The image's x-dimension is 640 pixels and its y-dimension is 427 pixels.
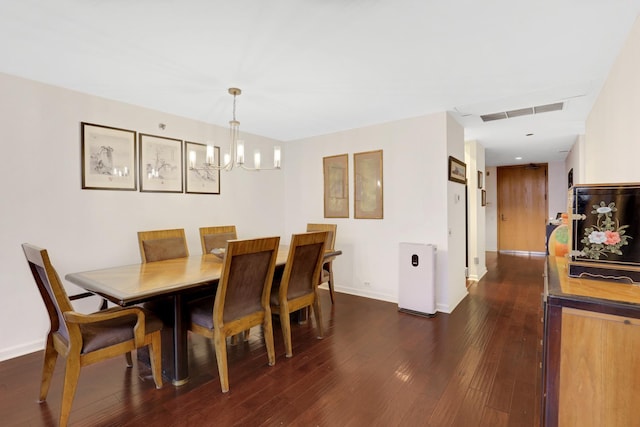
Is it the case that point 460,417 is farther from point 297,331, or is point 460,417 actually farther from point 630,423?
point 297,331

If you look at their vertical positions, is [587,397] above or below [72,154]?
below

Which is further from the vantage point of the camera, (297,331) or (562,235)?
(297,331)

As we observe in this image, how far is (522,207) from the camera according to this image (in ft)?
25.9

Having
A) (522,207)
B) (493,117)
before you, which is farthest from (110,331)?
(522,207)

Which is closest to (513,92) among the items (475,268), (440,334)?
(440,334)

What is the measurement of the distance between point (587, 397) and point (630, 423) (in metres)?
0.13

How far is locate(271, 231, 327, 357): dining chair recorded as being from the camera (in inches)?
101

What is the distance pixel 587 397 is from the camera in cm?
111

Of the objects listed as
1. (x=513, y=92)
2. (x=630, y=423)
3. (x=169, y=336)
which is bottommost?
(x=169, y=336)

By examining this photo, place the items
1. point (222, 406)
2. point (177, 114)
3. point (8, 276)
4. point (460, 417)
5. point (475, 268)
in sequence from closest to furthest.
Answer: point (460, 417), point (222, 406), point (8, 276), point (177, 114), point (475, 268)

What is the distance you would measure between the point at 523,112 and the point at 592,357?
3344 mm

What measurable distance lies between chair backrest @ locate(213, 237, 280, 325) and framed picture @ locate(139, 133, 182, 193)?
2.01 metres

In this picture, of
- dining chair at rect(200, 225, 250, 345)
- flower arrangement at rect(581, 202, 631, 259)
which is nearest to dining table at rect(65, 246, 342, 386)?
dining chair at rect(200, 225, 250, 345)

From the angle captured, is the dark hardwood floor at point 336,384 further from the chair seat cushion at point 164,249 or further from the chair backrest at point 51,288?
the chair seat cushion at point 164,249
